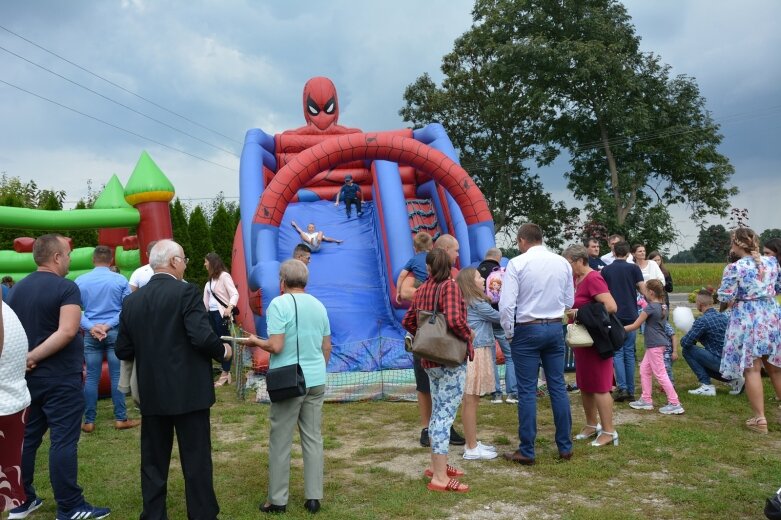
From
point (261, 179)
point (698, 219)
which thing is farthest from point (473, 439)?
point (698, 219)

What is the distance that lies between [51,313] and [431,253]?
2298 millimetres

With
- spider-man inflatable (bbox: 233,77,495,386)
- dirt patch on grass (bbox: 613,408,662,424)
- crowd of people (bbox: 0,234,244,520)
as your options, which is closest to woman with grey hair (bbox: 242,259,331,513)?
crowd of people (bbox: 0,234,244,520)

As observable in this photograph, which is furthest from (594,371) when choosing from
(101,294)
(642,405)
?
(101,294)

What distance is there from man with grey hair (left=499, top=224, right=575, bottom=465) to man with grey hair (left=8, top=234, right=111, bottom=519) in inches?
109

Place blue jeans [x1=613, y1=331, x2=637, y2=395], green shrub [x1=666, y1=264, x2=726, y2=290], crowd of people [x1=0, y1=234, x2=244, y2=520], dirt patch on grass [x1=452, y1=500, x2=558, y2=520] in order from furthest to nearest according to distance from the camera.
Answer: green shrub [x1=666, y1=264, x2=726, y2=290] → blue jeans [x1=613, y1=331, x2=637, y2=395] → dirt patch on grass [x1=452, y1=500, x2=558, y2=520] → crowd of people [x1=0, y1=234, x2=244, y2=520]

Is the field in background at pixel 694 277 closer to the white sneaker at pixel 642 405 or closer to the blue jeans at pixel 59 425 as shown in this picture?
the white sneaker at pixel 642 405

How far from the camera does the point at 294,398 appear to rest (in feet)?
12.2

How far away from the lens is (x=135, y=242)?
9609 mm

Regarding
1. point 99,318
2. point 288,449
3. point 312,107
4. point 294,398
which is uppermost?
point 312,107

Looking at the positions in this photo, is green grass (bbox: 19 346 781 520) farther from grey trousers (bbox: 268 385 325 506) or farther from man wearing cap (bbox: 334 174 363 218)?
man wearing cap (bbox: 334 174 363 218)

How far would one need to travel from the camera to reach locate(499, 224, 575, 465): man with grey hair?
4520mm

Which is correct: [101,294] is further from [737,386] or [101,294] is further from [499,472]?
[737,386]

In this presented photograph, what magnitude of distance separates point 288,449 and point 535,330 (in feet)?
6.21

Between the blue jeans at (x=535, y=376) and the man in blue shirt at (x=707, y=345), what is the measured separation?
2.69 meters
